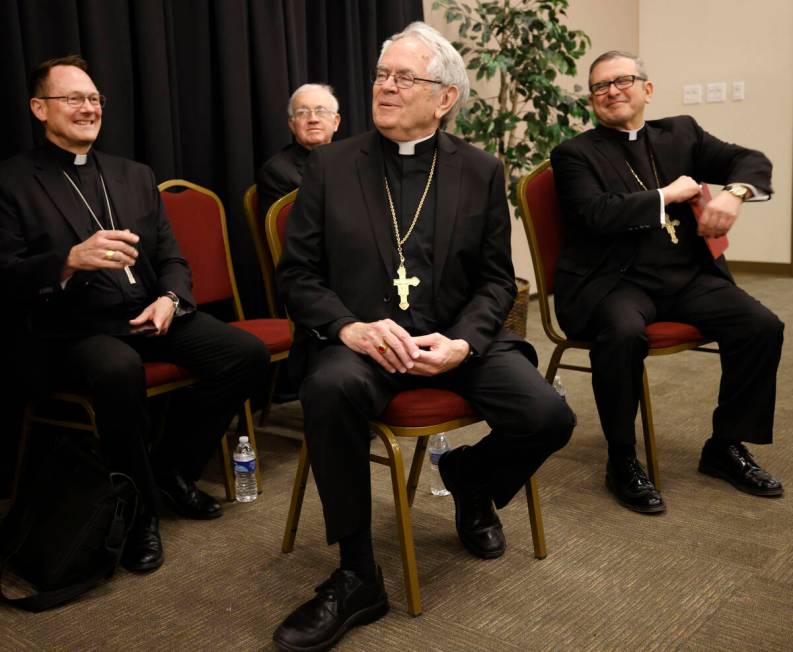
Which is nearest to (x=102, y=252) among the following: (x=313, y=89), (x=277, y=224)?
(x=277, y=224)

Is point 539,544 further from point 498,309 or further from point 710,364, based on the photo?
point 710,364

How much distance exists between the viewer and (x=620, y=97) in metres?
2.97

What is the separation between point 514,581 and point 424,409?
1.76 ft

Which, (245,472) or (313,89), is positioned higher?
(313,89)

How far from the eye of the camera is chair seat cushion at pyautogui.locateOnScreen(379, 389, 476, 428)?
2.05 metres

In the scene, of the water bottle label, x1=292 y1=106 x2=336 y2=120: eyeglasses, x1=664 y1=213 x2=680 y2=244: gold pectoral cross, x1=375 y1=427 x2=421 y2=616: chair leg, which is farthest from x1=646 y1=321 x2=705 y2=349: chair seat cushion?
x1=292 y1=106 x2=336 y2=120: eyeglasses

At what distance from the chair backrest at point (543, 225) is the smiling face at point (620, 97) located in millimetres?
277

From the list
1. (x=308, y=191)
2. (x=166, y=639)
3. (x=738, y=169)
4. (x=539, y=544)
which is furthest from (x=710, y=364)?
(x=166, y=639)

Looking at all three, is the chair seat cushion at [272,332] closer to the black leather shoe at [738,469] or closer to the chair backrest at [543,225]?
the chair backrest at [543,225]

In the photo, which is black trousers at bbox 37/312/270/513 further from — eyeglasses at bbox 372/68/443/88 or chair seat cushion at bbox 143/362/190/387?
eyeglasses at bbox 372/68/443/88

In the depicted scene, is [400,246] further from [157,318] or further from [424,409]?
[157,318]

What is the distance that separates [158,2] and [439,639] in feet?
8.62

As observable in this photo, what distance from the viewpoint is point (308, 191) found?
228cm

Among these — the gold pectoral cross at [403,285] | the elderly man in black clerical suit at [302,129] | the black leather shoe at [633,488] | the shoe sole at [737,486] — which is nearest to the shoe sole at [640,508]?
the black leather shoe at [633,488]
